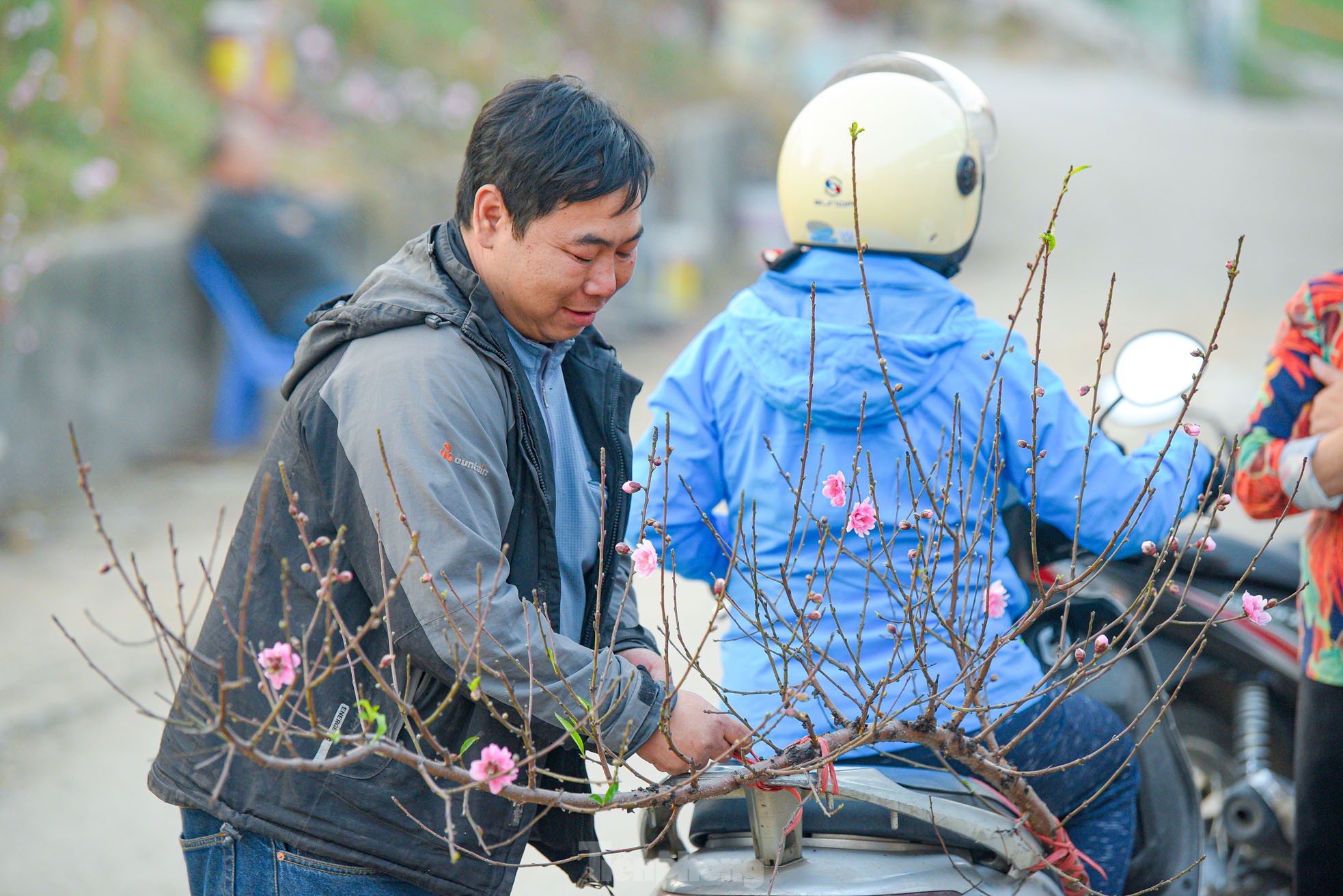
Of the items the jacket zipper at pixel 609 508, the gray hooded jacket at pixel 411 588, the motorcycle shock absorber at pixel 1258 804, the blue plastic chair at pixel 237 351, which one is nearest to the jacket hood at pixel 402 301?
the gray hooded jacket at pixel 411 588

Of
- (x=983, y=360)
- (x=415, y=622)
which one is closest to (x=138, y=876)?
(x=415, y=622)

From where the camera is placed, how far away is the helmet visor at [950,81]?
2.37 metres

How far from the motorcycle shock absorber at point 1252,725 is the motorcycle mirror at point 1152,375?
A: 3.31 ft

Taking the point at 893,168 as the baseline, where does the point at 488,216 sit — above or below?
below

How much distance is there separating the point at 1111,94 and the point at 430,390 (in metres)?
21.2

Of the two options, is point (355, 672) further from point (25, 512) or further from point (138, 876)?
point (25, 512)

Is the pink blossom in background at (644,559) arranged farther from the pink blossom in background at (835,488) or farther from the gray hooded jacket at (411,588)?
the pink blossom in background at (835,488)

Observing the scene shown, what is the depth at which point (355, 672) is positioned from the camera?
5.68 ft

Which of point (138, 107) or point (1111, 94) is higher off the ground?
point (1111, 94)

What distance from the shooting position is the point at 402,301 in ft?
5.65

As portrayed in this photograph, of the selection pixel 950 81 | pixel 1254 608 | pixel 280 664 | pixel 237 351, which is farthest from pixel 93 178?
pixel 1254 608

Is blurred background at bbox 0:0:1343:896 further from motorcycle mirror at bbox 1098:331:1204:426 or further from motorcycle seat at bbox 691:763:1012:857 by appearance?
motorcycle mirror at bbox 1098:331:1204:426

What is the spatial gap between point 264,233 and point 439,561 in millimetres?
6222

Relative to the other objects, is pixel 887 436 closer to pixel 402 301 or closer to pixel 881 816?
pixel 881 816
